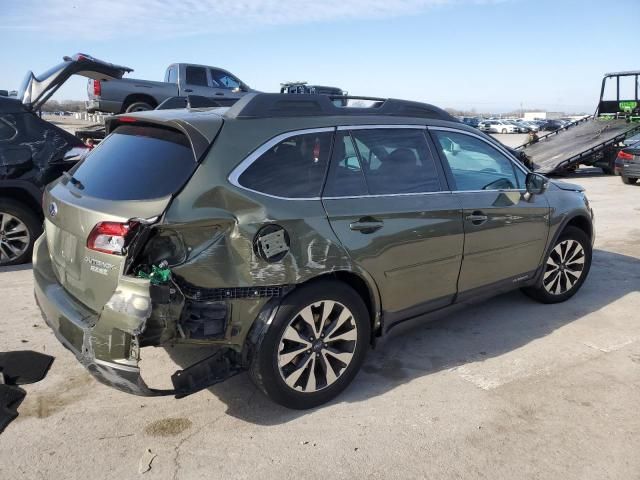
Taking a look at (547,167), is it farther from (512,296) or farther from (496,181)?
(496,181)

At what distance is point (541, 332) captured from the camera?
4543 millimetres

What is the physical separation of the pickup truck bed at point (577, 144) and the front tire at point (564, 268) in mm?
11414

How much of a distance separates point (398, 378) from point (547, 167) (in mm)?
14401

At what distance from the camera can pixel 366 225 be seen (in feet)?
11.0

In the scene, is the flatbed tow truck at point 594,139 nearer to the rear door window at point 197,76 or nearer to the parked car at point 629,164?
the parked car at point 629,164

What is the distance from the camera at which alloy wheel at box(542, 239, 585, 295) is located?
16.4 ft

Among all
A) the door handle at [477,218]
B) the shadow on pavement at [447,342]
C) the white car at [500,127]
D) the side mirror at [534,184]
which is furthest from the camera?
the white car at [500,127]

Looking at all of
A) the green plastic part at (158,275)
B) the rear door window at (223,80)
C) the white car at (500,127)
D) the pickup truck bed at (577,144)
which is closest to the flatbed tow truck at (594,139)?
the pickup truck bed at (577,144)

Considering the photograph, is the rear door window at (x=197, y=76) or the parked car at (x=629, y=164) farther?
the rear door window at (x=197, y=76)

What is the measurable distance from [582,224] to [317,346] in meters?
3.36

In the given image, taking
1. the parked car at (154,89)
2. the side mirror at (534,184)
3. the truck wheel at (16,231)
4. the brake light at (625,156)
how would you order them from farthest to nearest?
the parked car at (154,89), the brake light at (625,156), the truck wheel at (16,231), the side mirror at (534,184)

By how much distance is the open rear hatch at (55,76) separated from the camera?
636 centimetres

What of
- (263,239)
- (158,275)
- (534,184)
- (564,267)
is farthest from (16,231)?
(564,267)

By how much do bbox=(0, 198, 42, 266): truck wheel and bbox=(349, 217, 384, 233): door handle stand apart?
4.47m
